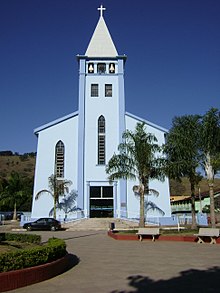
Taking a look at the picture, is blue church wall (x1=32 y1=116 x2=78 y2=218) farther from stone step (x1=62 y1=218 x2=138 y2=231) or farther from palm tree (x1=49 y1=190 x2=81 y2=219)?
stone step (x1=62 y1=218 x2=138 y2=231)

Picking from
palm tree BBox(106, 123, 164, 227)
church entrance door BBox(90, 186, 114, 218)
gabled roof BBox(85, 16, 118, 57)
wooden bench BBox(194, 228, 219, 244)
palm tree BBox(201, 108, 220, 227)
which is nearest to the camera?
wooden bench BBox(194, 228, 219, 244)

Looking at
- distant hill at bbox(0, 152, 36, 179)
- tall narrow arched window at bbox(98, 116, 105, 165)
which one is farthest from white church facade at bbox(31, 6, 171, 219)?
distant hill at bbox(0, 152, 36, 179)

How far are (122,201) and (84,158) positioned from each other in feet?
18.0

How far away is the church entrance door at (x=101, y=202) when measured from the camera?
Result: 33.0 metres

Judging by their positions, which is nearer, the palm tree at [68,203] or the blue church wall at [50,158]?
the blue church wall at [50,158]

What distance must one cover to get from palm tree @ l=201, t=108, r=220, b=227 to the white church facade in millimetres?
12965

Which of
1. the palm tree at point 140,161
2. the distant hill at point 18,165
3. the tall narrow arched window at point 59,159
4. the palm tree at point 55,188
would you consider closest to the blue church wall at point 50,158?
the tall narrow arched window at point 59,159

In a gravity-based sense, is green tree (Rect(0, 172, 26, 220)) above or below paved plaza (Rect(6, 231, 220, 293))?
above

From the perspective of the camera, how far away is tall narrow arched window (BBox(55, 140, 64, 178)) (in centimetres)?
Answer: 3272

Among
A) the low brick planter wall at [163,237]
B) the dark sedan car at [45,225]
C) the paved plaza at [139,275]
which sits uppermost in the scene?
the dark sedan car at [45,225]

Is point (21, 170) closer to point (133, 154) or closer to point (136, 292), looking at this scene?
point (133, 154)

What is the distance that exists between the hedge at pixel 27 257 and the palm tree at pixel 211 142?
12.6 meters

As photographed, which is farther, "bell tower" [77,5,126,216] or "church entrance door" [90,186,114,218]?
"church entrance door" [90,186,114,218]

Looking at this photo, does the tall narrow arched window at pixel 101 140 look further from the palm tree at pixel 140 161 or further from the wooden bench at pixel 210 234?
the wooden bench at pixel 210 234
